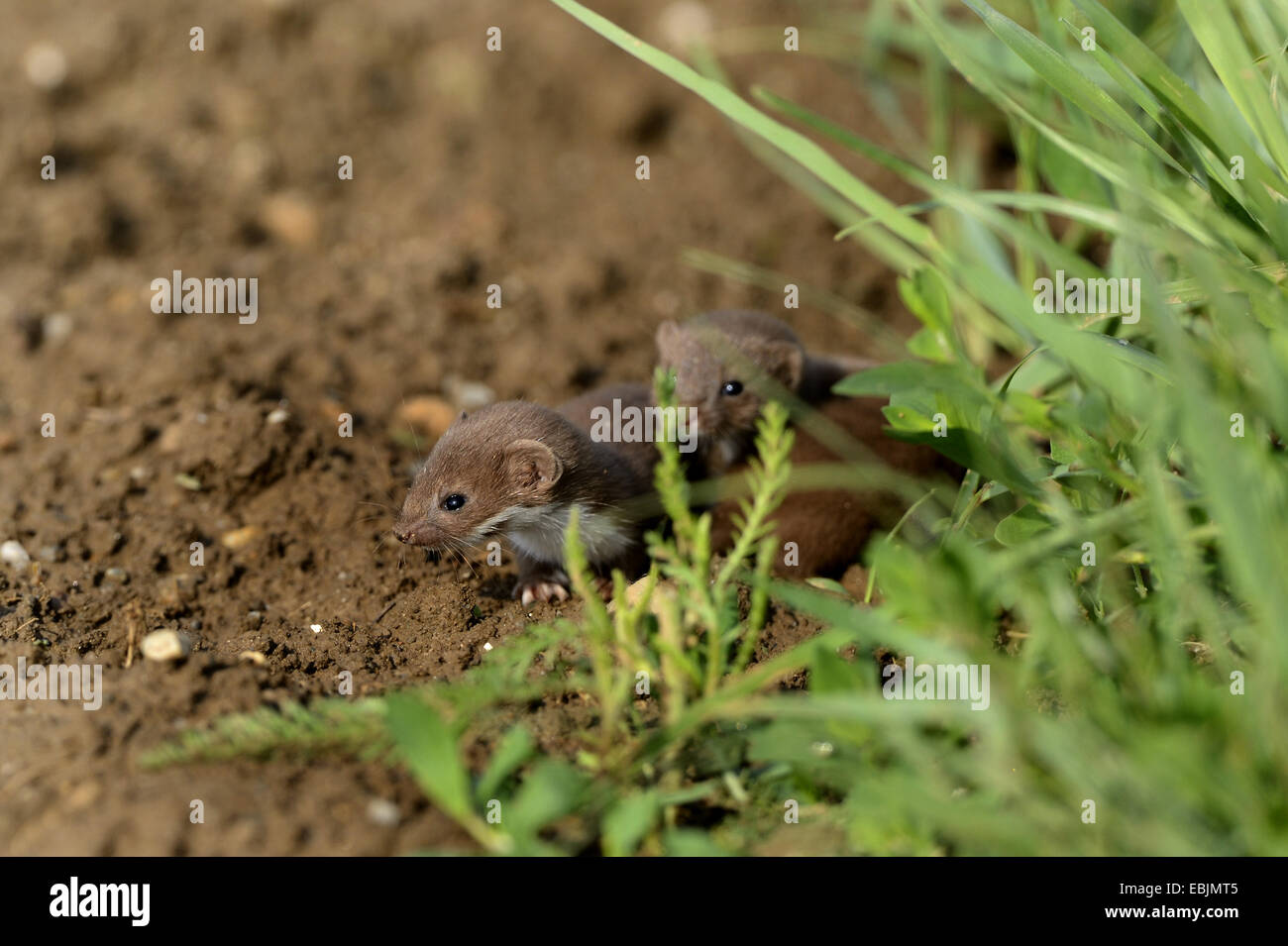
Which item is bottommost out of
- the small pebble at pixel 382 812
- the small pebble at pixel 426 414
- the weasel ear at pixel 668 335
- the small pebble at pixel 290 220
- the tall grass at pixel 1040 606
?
the small pebble at pixel 382 812

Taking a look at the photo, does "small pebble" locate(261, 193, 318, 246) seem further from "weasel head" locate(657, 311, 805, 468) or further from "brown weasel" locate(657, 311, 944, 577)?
"weasel head" locate(657, 311, 805, 468)

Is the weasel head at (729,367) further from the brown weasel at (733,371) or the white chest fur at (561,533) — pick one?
the white chest fur at (561,533)

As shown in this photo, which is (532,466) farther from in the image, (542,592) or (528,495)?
(542,592)

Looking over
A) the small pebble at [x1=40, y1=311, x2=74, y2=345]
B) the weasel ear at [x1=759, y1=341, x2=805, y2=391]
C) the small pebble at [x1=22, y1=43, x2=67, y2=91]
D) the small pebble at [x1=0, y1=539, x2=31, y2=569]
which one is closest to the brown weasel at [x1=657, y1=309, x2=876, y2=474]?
the weasel ear at [x1=759, y1=341, x2=805, y2=391]

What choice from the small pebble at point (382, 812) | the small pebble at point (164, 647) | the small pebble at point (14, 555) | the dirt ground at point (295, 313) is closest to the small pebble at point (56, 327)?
the dirt ground at point (295, 313)

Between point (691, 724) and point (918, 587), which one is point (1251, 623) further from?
point (691, 724)
